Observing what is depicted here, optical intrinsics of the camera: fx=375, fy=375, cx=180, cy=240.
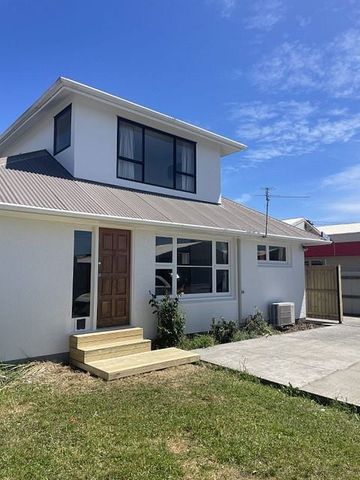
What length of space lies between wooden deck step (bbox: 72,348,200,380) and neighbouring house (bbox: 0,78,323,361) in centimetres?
106

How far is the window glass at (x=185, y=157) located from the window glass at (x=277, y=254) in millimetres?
3705

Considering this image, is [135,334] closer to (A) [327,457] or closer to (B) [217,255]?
(B) [217,255]

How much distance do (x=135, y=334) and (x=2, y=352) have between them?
2.54m

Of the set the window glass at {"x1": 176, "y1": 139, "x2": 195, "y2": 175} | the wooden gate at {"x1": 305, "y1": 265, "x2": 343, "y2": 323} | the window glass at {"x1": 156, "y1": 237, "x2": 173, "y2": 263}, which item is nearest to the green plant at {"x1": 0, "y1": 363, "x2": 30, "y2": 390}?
the window glass at {"x1": 156, "y1": 237, "x2": 173, "y2": 263}

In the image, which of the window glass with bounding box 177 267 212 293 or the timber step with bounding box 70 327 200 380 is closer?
the timber step with bounding box 70 327 200 380

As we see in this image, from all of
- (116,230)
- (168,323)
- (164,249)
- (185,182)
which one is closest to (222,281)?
(164,249)

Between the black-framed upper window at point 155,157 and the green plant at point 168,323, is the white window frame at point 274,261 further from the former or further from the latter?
the green plant at point 168,323

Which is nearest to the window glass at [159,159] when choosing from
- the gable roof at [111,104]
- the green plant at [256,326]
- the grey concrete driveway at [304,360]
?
the gable roof at [111,104]

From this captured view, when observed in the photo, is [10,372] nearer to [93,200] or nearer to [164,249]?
[93,200]

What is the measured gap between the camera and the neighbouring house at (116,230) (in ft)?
23.1

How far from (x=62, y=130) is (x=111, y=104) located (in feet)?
5.28

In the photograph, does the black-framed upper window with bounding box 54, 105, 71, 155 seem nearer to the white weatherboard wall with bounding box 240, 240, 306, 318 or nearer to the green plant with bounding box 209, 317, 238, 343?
the white weatherboard wall with bounding box 240, 240, 306, 318

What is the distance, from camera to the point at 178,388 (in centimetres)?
568

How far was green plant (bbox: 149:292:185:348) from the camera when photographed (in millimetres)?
8406
